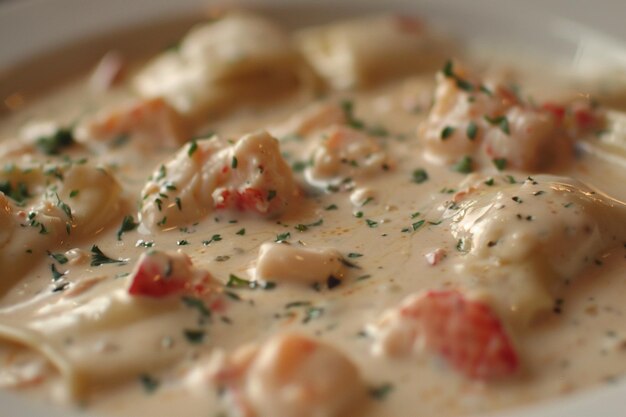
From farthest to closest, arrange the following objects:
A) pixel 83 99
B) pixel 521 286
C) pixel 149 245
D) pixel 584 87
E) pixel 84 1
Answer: pixel 84 1, pixel 83 99, pixel 584 87, pixel 149 245, pixel 521 286

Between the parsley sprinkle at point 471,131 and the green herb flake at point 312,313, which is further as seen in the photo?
the parsley sprinkle at point 471,131

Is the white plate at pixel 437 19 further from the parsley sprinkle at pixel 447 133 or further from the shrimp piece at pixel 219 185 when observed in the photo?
the shrimp piece at pixel 219 185

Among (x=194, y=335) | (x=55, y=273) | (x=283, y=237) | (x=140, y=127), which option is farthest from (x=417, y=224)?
(x=140, y=127)

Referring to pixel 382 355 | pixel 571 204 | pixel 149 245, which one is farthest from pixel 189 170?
pixel 571 204

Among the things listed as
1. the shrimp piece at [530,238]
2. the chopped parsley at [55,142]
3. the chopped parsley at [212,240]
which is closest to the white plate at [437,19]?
the chopped parsley at [55,142]

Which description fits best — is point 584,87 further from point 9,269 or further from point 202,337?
point 9,269

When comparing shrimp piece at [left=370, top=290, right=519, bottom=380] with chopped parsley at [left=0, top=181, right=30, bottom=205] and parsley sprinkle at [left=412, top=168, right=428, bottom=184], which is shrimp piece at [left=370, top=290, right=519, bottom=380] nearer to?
parsley sprinkle at [left=412, top=168, right=428, bottom=184]

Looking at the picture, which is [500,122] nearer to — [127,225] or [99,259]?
[127,225]
